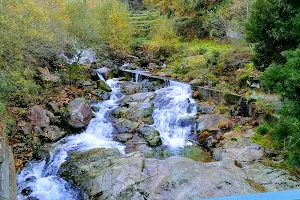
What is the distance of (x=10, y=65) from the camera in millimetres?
9039

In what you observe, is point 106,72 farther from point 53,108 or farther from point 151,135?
point 151,135

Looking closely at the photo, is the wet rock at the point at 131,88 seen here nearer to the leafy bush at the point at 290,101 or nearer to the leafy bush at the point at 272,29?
the leafy bush at the point at 272,29

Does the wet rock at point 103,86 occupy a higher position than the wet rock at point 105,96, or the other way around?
the wet rock at point 103,86

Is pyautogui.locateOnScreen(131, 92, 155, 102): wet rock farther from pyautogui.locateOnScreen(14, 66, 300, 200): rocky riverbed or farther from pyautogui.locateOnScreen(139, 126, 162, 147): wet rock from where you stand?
pyautogui.locateOnScreen(139, 126, 162, 147): wet rock

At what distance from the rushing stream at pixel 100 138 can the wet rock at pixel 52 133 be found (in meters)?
0.23

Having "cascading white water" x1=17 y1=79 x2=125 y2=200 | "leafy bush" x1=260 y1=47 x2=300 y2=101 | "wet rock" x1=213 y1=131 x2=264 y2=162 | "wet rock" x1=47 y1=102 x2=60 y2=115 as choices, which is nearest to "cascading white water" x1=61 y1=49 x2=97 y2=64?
"cascading white water" x1=17 y1=79 x2=125 y2=200

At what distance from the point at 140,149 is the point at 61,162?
2.54 metres

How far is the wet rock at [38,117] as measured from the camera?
381 inches

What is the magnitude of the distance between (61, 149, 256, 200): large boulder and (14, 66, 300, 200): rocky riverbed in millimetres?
20

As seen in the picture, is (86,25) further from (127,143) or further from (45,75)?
(127,143)

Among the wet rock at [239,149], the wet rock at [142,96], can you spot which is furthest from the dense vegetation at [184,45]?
the wet rock at [142,96]

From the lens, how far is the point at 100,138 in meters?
9.94

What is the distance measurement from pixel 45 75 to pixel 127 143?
5.42m

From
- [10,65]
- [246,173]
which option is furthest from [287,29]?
[10,65]
